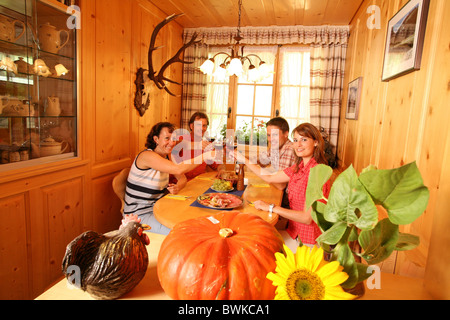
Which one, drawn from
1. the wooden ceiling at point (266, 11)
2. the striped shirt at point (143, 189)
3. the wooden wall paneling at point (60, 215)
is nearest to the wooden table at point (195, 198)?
the striped shirt at point (143, 189)

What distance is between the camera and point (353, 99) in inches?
127

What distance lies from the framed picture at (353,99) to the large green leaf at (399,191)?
9.34 feet

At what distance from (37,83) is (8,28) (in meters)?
0.37

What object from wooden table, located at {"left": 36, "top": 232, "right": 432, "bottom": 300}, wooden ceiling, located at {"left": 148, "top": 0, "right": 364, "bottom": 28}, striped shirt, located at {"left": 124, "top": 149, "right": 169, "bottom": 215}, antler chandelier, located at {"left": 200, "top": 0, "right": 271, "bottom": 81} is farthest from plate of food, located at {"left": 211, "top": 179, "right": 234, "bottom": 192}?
wooden ceiling, located at {"left": 148, "top": 0, "right": 364, "bottom": 28}

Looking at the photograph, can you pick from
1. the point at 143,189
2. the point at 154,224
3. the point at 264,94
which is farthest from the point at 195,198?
the point at 264,94

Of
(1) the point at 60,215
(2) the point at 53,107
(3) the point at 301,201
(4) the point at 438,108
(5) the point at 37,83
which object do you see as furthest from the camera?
(1) the point at 60,215

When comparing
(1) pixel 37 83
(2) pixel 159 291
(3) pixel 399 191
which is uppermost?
(1) pixel 37 83

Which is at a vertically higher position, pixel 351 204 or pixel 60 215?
pixel 351 204

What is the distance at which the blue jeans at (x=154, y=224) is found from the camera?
2.06 m

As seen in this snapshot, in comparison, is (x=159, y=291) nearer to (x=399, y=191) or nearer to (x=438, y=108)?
(x=399, y=191)

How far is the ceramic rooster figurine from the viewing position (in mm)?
611

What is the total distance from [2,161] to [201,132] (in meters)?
1.98

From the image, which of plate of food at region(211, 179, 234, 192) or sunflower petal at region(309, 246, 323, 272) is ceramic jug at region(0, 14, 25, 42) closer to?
plate of food at region(211, 179, 234, 192)

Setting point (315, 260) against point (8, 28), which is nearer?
point (315, 260)
